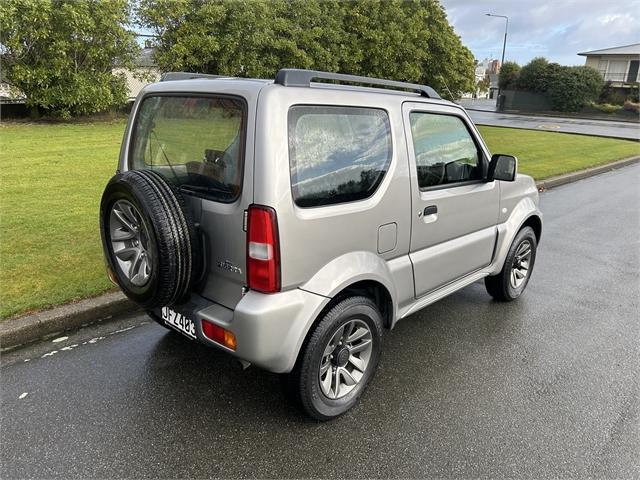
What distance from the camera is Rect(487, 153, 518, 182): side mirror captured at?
3545 mm

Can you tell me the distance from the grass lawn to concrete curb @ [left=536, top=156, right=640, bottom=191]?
0.23 meters

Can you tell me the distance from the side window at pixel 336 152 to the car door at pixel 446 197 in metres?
0.27

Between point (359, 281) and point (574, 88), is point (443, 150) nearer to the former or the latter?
point (359, 281)

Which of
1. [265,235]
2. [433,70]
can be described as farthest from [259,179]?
[433,70]

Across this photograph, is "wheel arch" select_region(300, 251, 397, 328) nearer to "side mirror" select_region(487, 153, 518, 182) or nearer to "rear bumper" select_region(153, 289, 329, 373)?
"rear bumper" select_region(153, 289, 329, 373)

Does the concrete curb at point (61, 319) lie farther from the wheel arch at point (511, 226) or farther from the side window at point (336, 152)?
the wheel arch at point (511, 226)

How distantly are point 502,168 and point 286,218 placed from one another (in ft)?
6.52

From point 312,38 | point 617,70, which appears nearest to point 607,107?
point 617,70

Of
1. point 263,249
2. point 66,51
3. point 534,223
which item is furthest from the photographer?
point 66,51

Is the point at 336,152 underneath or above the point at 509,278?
above

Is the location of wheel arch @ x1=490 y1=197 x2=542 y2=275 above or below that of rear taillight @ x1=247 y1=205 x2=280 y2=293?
below

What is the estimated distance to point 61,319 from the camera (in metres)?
3.49

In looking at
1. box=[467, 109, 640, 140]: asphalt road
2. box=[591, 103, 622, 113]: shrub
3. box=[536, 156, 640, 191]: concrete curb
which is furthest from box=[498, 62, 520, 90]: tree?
box=[536, 156, 640, 191]: concrete curb

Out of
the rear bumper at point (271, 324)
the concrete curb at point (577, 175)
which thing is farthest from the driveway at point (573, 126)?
the rear bumper at point (271, 324)
